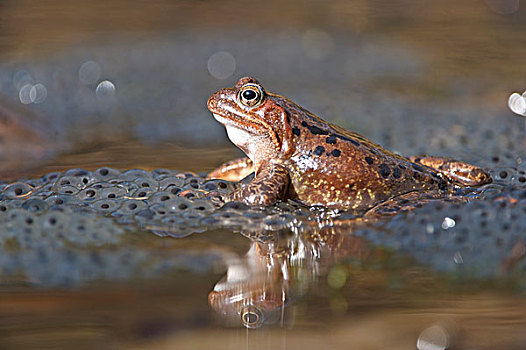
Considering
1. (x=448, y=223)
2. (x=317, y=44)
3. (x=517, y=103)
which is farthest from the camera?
(x=317, y=44)

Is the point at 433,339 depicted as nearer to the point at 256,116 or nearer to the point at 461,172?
the point at 461,172

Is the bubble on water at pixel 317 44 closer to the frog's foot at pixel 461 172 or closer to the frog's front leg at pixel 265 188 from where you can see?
the frog's foot at pixel 461 172

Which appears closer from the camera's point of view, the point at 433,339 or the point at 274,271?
the point at 433,339

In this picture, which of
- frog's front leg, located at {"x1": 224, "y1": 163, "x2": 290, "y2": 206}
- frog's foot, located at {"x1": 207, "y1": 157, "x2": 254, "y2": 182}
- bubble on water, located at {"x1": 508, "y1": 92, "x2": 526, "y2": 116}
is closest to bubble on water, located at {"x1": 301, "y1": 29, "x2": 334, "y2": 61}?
bubble on water, located at {"x1": 508, "y1": 92, "x2": 526, "y2": 116}

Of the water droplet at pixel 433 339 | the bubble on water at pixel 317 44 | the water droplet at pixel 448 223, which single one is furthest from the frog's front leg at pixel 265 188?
the bubble on water at pixel 317 44

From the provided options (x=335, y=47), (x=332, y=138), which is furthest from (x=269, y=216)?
(x=335, y=47)

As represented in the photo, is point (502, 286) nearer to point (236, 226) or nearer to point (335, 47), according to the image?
point (236, 226)

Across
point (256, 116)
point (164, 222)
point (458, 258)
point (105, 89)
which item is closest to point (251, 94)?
point (256, 116)
